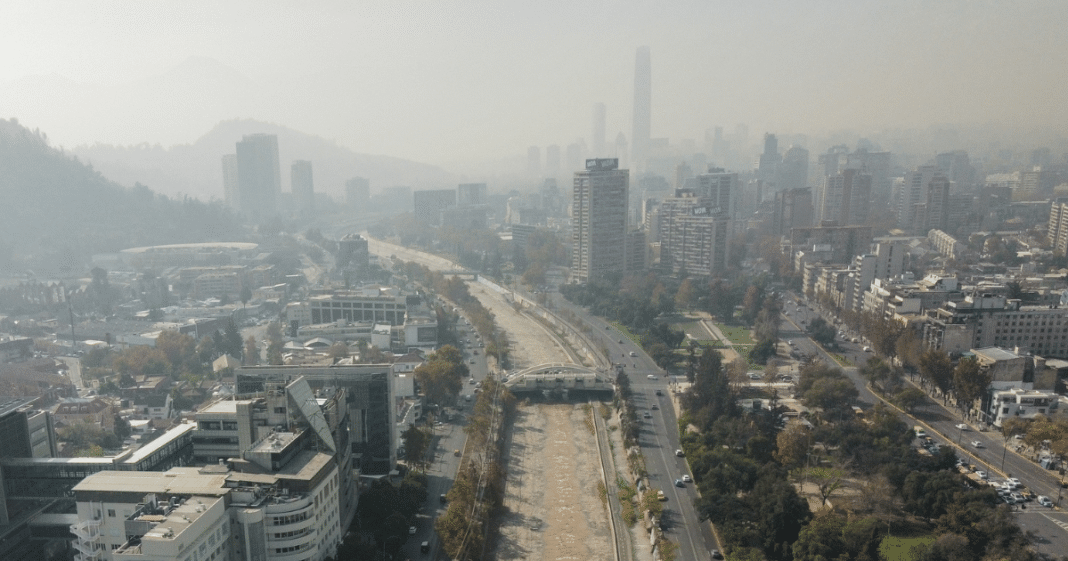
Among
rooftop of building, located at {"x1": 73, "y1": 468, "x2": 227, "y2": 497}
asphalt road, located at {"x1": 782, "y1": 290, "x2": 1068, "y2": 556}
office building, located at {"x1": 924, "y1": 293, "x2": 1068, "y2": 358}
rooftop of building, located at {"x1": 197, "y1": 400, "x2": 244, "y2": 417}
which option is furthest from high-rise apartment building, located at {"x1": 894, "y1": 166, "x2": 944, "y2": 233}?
rooftop of building, located at {"x1": 73, "y1": 468, "x2": 227, "y2": 497}

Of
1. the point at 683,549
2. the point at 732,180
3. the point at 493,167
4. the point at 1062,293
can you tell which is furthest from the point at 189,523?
the point at 493,167

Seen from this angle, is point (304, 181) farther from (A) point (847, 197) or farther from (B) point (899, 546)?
(B) point (899, 546)

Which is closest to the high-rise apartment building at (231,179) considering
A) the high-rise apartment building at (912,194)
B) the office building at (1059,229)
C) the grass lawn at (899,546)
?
the high-rise apartment building at (912,194)

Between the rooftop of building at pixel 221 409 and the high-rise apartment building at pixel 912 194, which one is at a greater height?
the high-rise apartment building at pixel 912 194

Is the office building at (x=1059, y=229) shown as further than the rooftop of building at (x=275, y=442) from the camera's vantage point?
Yes

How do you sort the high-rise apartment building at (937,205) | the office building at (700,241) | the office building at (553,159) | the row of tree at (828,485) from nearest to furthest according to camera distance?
the row of tree at (828,485) < the office building at (700,241) < the high-rise apartment building at (937,205) < the office building at (553,159)

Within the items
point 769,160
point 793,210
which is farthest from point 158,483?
point 769,160

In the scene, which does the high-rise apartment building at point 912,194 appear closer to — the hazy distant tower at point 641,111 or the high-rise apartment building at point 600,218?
the high-rise apartment building at point 600,218

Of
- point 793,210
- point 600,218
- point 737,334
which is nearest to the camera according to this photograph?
point 737,334
